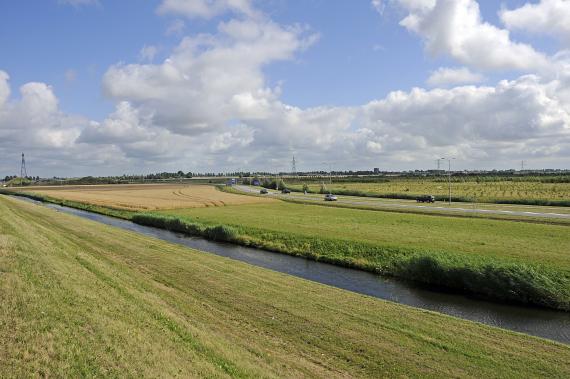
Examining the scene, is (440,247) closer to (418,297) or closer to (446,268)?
(446,268)

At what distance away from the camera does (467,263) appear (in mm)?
27469

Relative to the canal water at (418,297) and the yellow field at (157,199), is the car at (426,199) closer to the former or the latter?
the yellow field at (157,199)

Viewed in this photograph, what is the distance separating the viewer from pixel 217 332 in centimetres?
1611

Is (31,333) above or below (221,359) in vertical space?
above

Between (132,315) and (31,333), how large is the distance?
4.01 metres

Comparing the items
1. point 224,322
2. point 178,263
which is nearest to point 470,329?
point 224,322

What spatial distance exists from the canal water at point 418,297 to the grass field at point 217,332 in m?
3.41

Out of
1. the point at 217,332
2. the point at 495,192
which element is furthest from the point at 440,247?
the point at 495,192

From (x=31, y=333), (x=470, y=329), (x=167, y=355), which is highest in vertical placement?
(x=31, y=333)

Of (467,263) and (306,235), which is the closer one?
(467,263)

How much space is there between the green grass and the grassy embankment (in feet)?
0.17

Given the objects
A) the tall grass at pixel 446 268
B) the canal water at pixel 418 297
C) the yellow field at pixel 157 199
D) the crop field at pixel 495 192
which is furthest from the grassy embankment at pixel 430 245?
the crop field at pixel 495 192

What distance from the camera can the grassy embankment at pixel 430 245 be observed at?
80.4ft

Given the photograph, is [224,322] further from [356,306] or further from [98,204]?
[98,204]
